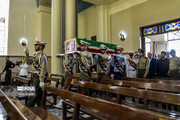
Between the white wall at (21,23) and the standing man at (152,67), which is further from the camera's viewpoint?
the white wall at (21,23)

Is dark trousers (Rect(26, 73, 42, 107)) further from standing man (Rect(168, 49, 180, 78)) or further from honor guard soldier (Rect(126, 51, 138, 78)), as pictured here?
standing man (Rect(168, 49, 180, 78))

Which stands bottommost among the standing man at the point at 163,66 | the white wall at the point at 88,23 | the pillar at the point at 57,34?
the standing man at the point at 163,66

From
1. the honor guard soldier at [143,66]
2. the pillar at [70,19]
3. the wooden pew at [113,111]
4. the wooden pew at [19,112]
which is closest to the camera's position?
the wooden pew at [113,111]

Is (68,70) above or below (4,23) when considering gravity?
below

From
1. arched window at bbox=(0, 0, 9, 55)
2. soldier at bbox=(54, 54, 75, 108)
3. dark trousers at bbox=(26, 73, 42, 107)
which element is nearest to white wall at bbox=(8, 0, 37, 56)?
arched window at bbox=(0, 0, 9, 55)

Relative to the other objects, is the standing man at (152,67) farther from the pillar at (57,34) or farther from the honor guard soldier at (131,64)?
the pillar at (57,34)

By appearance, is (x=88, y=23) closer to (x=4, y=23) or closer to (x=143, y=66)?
(x=4, y=23)

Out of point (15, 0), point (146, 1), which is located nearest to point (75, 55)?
point (146, 1)

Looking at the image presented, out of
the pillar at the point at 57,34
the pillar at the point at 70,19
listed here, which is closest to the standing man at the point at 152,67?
the pillar at the point at 70,19

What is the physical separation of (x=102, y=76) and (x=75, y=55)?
1169 millimetres

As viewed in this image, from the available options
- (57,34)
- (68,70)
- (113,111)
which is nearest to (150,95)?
(113,111)

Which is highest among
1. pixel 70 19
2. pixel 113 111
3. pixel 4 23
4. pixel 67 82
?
pixel 4 23

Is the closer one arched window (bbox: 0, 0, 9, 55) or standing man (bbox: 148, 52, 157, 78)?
standing man (bbox: 148, 52, 157, 78)

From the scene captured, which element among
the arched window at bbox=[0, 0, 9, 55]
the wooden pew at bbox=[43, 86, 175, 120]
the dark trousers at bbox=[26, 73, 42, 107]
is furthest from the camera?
the arched window at bbox=[0, 0, 9, 55]
